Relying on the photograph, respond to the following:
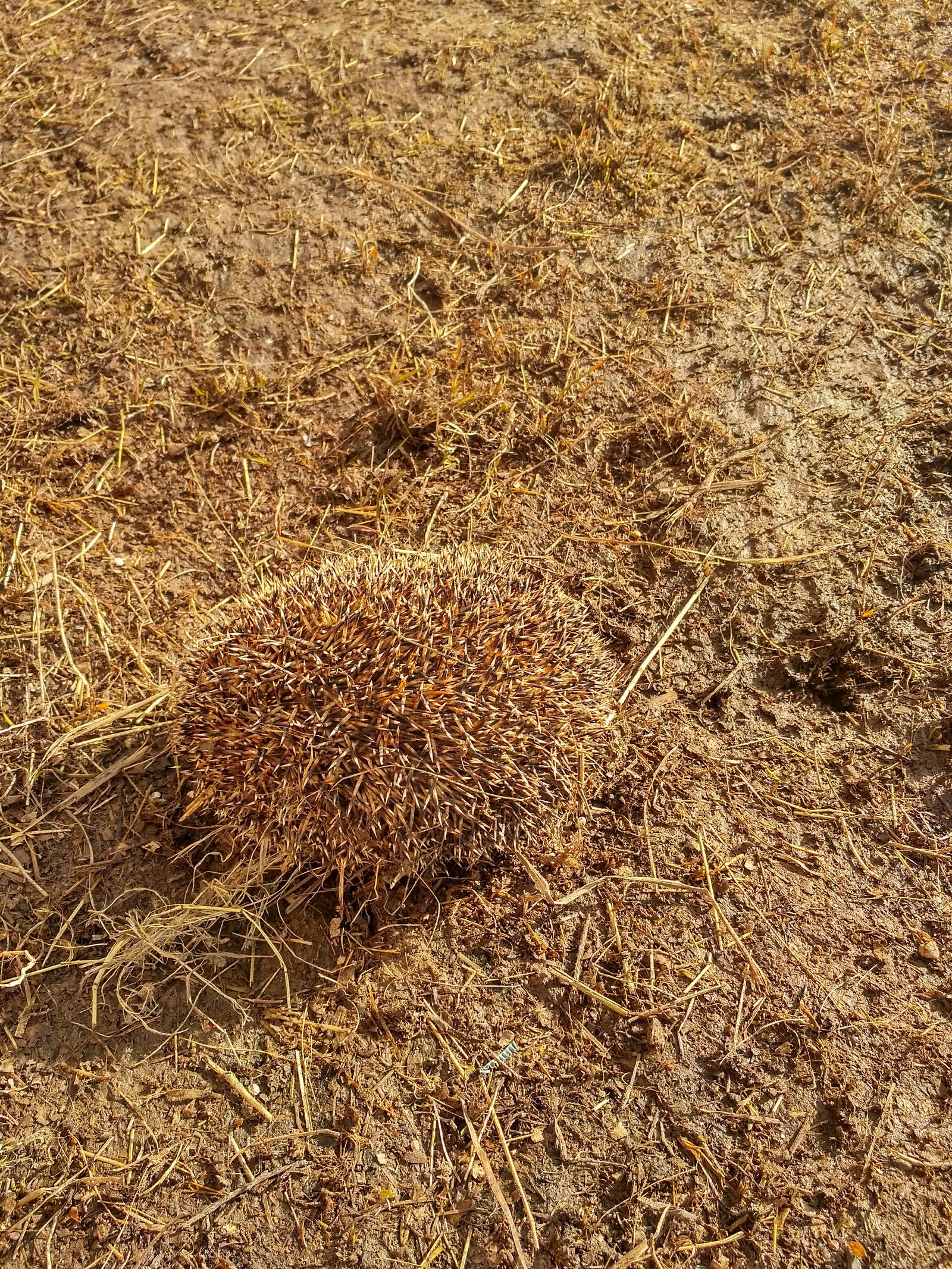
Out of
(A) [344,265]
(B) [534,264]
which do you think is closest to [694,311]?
(B) [534,264]

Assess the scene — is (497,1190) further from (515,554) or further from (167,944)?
(515,554)

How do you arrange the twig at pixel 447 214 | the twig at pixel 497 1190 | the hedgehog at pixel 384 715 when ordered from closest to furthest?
the twig at pixel 497 1190 < the hedgehog at pixel 384 715 < the twig at pixel 447 214

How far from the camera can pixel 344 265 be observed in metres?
4.77

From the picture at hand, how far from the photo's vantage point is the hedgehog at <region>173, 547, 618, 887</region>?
2.72 metres

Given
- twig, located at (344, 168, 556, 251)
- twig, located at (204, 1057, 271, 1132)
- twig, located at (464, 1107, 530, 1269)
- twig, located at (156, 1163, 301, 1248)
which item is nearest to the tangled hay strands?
twig, located at (204, 1057, 271, 1132)

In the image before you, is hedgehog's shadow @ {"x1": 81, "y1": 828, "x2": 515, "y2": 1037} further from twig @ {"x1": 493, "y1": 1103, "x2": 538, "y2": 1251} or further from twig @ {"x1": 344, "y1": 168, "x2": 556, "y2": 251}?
twig @ {"x1": 344, "y1": 168, "x2": 556, "y2": 251}

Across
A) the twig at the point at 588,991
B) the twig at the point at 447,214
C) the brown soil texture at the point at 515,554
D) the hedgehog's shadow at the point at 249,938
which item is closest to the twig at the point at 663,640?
the brown soil texture at the point at 515,554

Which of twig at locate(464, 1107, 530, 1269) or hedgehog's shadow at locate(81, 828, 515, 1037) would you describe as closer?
twig at locate(464, 1107, 530, 1269)

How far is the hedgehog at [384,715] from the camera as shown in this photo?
2719 millimetres

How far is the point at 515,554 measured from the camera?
3994 mm

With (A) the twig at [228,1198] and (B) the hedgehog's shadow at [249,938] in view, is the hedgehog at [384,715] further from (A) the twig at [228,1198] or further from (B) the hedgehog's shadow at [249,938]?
(A) the twig at [228,1198]

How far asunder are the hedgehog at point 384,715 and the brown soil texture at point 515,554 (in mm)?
350

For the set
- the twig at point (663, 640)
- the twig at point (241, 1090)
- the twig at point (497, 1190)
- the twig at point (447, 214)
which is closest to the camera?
the twig at point (497, 1190)

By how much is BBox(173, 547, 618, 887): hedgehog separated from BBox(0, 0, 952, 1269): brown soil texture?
1.15 feet
